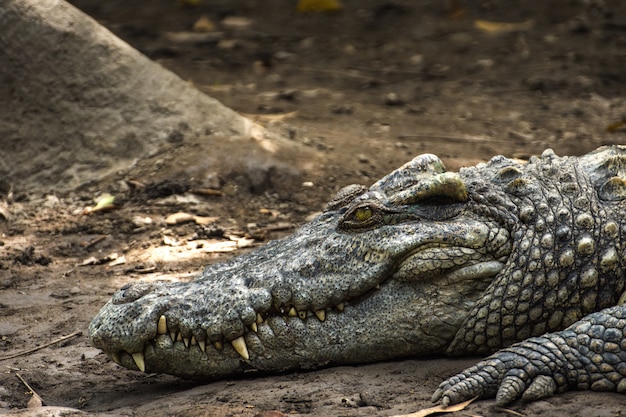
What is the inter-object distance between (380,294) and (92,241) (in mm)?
2858

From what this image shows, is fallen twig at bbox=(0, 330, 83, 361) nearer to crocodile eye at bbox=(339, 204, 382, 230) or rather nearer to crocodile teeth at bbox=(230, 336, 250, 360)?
crocodile teeth at bbox=(230, 336, 250, 360)

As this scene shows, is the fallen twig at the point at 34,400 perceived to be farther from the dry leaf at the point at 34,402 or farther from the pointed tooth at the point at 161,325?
the pointed tooth at the point at 161,325

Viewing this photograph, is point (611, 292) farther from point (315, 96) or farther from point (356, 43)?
point (356, 43)

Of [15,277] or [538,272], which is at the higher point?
[538,272]

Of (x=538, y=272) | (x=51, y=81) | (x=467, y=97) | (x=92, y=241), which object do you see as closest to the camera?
(x=538, y=272)

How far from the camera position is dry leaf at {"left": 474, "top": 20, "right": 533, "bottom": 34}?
10.3 meters

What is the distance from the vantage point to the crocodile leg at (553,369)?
3.31m

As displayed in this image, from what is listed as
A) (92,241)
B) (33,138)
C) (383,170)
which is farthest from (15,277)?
(383,170)

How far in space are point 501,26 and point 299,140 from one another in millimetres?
4196

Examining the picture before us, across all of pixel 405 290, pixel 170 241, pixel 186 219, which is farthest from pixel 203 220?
pixel 405 290

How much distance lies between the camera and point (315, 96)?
344 inches

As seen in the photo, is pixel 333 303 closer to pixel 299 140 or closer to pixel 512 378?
pixel 512 378

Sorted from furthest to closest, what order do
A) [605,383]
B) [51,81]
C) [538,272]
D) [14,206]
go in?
[51,81] → [14,206] → [538,272] → [605,383]

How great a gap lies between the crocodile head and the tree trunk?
3.20 m
